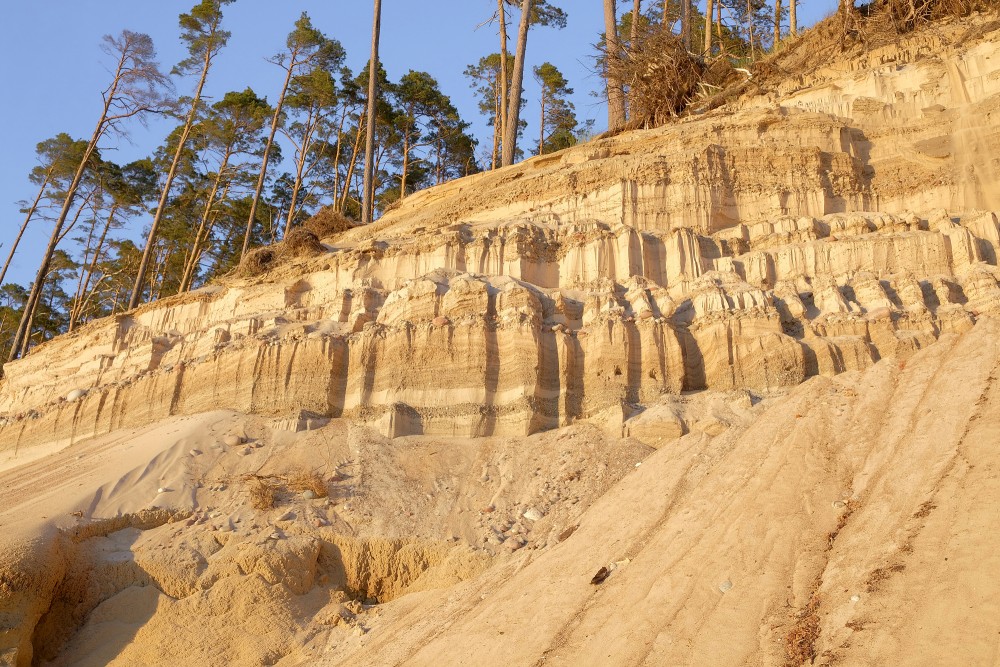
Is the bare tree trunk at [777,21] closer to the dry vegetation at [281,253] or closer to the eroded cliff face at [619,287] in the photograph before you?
the eroded cliff face at [619,287]

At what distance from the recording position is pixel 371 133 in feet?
94.3

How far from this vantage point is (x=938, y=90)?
63.4 feet

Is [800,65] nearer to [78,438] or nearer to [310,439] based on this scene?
[310,439]

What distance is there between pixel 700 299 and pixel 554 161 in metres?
8.17

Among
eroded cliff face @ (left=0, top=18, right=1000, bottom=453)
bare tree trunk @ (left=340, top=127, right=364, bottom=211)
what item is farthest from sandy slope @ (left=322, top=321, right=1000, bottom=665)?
bare tree trunk @ (left=340, top=127, right=364, bottom=211)

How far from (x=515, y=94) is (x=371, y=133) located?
525cm

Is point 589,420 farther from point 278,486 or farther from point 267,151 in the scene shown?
point 267,151

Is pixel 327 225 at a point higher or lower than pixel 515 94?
lower

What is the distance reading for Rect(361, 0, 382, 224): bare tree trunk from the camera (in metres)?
27.8

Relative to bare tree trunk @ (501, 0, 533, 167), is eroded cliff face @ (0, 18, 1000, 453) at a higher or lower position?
lower

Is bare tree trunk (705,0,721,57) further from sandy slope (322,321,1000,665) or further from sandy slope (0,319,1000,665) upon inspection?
sandy slope (322,321,1000,665)

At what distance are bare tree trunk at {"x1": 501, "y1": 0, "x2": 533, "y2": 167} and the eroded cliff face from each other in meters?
5.83

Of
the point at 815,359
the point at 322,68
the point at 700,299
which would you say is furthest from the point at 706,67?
the point at 322,68

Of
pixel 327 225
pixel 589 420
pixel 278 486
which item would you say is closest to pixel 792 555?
pixel 589 420
